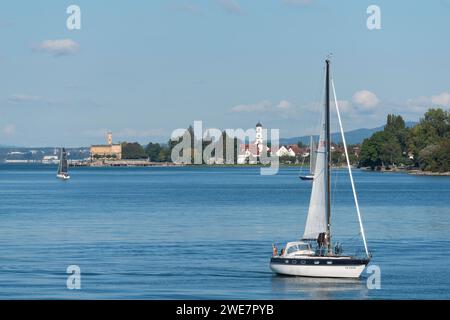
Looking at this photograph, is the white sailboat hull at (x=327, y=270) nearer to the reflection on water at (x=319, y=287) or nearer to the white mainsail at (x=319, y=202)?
the reflection on water at (x=319, y=287)

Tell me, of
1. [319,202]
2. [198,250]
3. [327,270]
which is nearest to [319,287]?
[327,270]

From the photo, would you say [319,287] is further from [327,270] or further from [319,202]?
[319,202]

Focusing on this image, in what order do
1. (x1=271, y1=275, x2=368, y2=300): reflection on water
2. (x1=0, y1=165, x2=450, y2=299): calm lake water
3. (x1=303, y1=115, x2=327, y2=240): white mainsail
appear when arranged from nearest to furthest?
(x1=271, y1=275, x2=368, y2=300): reflection on water
(x1=0, y1=165, x2=450, y2=299): calm lake water
(x1=303, y1=115, x2=327, y2=240): white mainsail

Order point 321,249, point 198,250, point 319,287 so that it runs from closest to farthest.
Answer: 1. point 319,287
2. point 321,249
3. point 198,250

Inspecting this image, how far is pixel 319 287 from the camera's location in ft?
141

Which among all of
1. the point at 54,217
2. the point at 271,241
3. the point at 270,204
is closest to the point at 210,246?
the point at 271,241

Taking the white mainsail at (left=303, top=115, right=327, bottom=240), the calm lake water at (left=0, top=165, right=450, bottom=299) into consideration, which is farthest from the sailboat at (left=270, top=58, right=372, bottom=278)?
the calm lake water at (left=0, top=165, right=450, bottom=299)

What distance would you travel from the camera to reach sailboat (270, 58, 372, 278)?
4481 cm

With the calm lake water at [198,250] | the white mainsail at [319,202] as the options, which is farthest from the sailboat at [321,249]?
the calm lake water at [198,250]

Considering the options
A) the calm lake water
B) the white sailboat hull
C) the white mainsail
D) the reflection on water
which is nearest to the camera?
the reflection on water

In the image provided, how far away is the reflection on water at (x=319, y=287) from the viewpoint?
41.3 metres

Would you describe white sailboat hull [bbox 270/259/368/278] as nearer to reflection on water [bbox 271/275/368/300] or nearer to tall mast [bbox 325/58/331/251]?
reflection on water [bbox 271/275/368/300]

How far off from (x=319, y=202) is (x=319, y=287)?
5.57m

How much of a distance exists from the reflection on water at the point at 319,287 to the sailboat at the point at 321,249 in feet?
1.13
